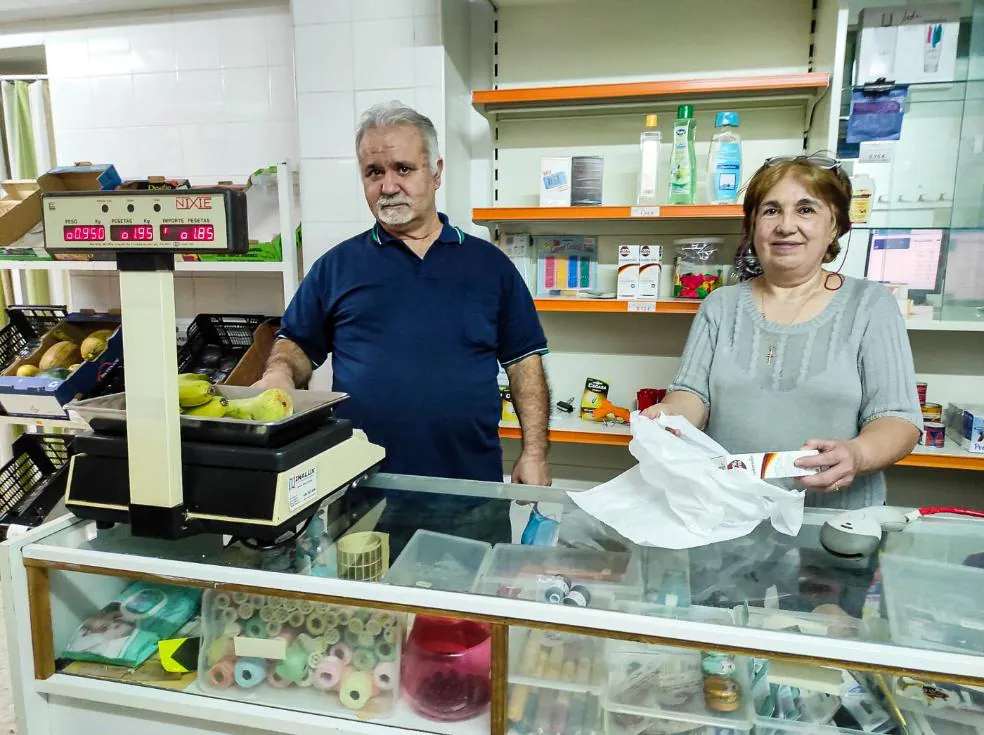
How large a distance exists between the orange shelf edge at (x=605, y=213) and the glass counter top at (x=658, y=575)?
136 cm

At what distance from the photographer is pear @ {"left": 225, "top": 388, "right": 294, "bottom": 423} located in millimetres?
1031

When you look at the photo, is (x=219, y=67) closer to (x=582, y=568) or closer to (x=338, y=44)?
(x=338, y=44)

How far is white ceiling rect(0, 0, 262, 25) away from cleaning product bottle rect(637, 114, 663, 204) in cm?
198

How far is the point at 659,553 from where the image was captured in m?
1.06

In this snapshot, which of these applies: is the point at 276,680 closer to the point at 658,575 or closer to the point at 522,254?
the point at 658,575

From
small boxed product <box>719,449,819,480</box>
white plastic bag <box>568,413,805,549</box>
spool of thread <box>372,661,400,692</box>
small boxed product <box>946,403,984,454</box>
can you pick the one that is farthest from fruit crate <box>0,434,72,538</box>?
small boxed product <box>946,403,984,454</box>

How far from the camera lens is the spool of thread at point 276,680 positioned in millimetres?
1016

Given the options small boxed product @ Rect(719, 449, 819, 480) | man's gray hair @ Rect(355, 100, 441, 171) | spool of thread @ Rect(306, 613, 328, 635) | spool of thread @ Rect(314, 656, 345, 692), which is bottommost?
spool of thread @ Rect(314, 656, 345, 692)

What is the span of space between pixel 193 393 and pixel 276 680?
47cm

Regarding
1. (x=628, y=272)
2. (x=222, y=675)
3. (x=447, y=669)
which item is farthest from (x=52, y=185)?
(x=447, y=669)

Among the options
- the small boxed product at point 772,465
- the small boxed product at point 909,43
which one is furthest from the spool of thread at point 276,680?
the small boxed product at point 909,43

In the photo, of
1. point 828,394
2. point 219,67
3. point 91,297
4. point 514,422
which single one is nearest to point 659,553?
point 828,394

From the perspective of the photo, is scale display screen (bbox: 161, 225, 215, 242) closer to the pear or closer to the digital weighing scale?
the digital weighing scale

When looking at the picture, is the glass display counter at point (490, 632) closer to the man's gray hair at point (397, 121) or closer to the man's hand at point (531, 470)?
the man's hand at point (531, 470)
